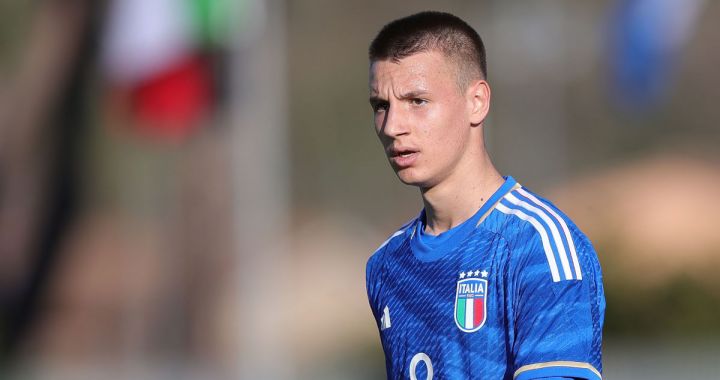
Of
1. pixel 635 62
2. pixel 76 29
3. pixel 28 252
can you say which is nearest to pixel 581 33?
pixel 635 62

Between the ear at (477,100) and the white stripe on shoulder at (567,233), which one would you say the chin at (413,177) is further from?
the white stripe on shoulder at (567,233)

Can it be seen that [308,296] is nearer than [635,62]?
No

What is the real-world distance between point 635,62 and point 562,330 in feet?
37.1

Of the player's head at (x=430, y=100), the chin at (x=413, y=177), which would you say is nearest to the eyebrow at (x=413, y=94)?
the player's head at (x=430, y=100)

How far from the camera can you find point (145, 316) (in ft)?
59.5

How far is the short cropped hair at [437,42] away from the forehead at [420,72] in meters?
0.02

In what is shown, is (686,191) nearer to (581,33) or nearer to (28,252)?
(581,33)

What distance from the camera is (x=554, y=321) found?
3.66 m

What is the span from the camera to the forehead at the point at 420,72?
165 inches

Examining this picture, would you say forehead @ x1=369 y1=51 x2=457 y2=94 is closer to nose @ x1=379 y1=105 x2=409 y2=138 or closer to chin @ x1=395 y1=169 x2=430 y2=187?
nose @ x1=379 y1=105 x2=409 y2=138

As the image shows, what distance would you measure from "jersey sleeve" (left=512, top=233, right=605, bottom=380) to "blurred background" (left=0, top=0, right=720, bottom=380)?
22.6 ft

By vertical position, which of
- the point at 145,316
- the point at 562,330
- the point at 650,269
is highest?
the point at 562,330

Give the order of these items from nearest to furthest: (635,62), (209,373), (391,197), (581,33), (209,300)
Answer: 1. (209,373)
2. (635,62)
3. (209,300)
4. (581,33)
5. (391,197)

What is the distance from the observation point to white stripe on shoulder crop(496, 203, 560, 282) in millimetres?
3729
